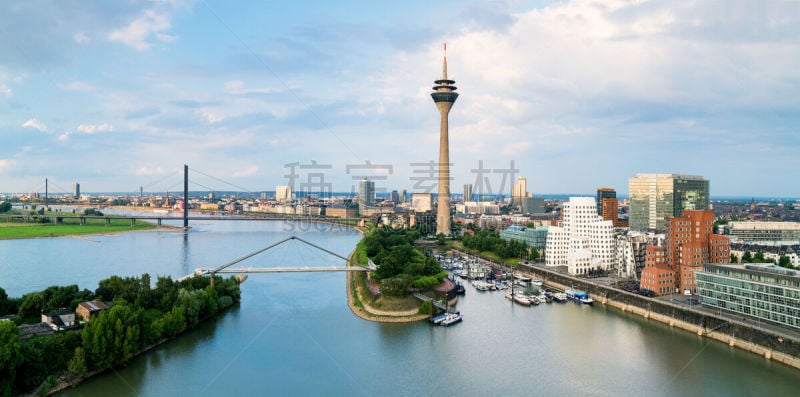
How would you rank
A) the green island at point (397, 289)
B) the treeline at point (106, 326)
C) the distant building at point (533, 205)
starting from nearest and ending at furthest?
the treeline at point (106, 326) → the green island at point (397, 289) → the distant building at point (533, 205)

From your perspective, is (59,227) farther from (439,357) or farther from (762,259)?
(762,259)

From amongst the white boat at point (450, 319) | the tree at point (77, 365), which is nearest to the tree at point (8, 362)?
the tree at point (77, 365)

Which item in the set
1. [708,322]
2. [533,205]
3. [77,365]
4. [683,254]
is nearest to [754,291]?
[708,322]

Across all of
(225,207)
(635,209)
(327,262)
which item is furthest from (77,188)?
(635,209)

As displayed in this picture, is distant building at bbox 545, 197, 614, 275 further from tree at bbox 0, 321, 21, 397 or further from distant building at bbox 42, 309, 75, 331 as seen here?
tree at bbox 0, 321, 21, 397

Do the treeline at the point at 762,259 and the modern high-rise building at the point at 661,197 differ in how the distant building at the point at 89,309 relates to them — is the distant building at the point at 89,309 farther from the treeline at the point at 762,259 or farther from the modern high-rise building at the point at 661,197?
the modern high-rise building at the point at 661,197

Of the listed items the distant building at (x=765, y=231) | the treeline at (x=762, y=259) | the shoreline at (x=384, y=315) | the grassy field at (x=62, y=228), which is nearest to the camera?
the shoreline at (x=384, y=315)

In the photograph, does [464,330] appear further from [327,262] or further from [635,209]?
[635,209]
